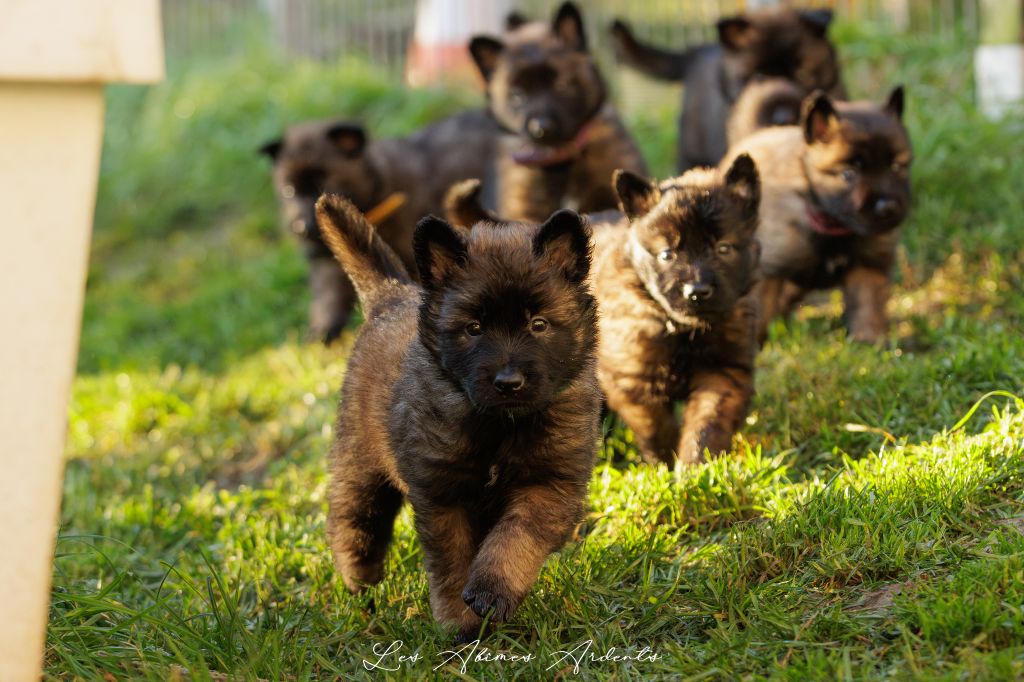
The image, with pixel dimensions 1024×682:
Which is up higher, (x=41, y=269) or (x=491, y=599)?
(x=41, y=269)

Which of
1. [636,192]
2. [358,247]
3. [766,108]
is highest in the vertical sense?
[766,108]

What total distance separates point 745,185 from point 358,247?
1210 millimetres

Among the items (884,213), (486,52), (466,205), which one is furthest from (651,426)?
(486,52)

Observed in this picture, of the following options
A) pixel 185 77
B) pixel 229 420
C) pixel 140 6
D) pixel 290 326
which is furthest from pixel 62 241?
pixel 185 77

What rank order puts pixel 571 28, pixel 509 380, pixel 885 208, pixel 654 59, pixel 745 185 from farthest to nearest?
pixel 654 59 → pixel 571 28 → pixel 885 208 → pixel 745 185 → pixel 509 380

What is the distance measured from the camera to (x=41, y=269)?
2.17m

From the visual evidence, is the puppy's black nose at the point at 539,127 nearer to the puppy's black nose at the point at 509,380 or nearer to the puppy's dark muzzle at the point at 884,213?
the puppy's dark muzzle at the point at 884,213

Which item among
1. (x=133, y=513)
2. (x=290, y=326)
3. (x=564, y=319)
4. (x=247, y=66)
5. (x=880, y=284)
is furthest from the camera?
(x=247, y=66)

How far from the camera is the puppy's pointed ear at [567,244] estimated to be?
2752 mm

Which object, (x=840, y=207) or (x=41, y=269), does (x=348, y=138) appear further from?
(x=41, y=269)

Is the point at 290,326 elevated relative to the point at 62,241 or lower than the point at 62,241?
lower

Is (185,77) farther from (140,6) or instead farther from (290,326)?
(140,6)

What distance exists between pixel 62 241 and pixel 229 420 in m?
3.37

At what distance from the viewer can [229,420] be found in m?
5.48
